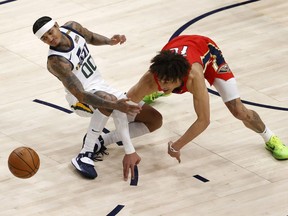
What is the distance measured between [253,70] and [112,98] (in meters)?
2.78

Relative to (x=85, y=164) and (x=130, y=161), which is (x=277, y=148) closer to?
(x=130, y=161)

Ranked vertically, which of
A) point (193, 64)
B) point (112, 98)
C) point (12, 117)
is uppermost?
point (193, 64)

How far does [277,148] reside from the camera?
9.24m

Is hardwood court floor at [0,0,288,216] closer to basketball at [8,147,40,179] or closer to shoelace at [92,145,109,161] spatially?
shoelace at [92,145,109,161]

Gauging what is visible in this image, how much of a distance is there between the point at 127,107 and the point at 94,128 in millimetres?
688

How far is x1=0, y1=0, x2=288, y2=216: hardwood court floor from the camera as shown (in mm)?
8672

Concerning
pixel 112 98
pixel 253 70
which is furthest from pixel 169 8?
pixel 112 98

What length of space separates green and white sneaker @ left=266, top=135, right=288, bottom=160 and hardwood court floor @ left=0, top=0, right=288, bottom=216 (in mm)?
78

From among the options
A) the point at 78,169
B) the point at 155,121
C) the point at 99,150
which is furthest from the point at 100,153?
the point at 155,121

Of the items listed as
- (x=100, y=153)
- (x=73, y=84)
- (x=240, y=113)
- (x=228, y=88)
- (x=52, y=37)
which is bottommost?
(x=100, y=153)

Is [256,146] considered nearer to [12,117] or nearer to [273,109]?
[273,109]

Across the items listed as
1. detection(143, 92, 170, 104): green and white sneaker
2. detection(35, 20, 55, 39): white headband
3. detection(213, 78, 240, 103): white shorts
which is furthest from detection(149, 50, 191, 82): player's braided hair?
detection(143, 92, 170, 104): green and white sneaker

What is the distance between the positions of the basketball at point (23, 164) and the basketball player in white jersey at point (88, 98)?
0.66 meters

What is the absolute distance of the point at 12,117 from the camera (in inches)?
412
